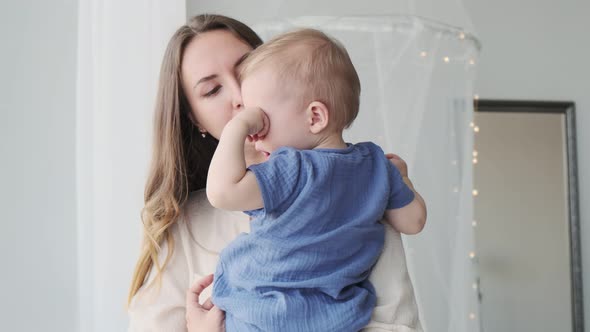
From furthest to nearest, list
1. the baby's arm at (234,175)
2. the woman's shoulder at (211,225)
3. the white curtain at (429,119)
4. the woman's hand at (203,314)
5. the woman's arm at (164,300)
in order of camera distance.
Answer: the white curtain at (429,119), the woman's shoulder at (211,225), the woman's arm at (164,300), the woman's hand at (203,314), the baby's arm at (234,175)

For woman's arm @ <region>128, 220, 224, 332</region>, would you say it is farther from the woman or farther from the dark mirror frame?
the dark mirror frame

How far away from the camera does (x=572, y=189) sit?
400cm

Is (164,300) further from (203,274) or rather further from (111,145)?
(111,145)

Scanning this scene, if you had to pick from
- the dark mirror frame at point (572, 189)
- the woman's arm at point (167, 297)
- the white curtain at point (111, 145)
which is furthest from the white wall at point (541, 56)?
the woman's arm at point (167, 297)

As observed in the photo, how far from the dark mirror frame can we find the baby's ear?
2905mm

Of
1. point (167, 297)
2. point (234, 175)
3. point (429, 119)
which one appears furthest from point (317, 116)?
point (429, 119)

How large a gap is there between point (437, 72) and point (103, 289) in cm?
157

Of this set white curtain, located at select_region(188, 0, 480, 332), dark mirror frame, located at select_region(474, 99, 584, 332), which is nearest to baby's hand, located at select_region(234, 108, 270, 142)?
white curtain, located at select_region(188, 0, 480, 332)

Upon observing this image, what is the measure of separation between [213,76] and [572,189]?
308 cm

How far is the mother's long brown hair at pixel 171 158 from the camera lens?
1461 mm

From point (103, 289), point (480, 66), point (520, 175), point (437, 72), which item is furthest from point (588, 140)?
point (103, 289)

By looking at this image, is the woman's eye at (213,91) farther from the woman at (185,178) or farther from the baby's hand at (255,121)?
the baby's hand at (255,121)

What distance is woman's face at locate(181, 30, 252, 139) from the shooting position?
149cm

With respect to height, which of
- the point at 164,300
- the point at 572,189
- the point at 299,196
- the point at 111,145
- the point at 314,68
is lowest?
the point at 164,300
